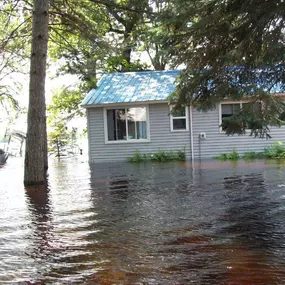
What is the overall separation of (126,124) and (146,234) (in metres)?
12.6

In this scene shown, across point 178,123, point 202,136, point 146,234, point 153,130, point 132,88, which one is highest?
point 132,88

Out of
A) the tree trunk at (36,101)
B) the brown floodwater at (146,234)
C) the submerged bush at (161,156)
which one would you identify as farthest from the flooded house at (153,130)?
the brown floodwater at (146,234)

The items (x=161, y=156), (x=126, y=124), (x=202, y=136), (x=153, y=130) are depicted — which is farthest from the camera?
(x=126, y=124)

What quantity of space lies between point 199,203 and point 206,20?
10.9ft

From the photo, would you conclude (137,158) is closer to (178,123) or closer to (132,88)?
(178,123)

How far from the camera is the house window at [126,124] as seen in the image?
57.9 feet

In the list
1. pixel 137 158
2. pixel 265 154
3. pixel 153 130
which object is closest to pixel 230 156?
pixel 265 154

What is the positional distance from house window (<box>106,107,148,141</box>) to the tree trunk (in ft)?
23.5

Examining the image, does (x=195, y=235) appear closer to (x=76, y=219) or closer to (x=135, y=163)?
(x=76, y=219)

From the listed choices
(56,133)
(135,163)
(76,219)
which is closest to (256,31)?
(76,219)

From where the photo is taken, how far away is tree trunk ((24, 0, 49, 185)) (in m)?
10.5

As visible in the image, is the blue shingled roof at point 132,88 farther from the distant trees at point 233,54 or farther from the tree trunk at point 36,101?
the distant trees at point 233,54

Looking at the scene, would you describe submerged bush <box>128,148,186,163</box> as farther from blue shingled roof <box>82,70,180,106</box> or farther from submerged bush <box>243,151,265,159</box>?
submerged bush <box>243,151,265,159</box>

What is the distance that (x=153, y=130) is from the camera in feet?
57.6
